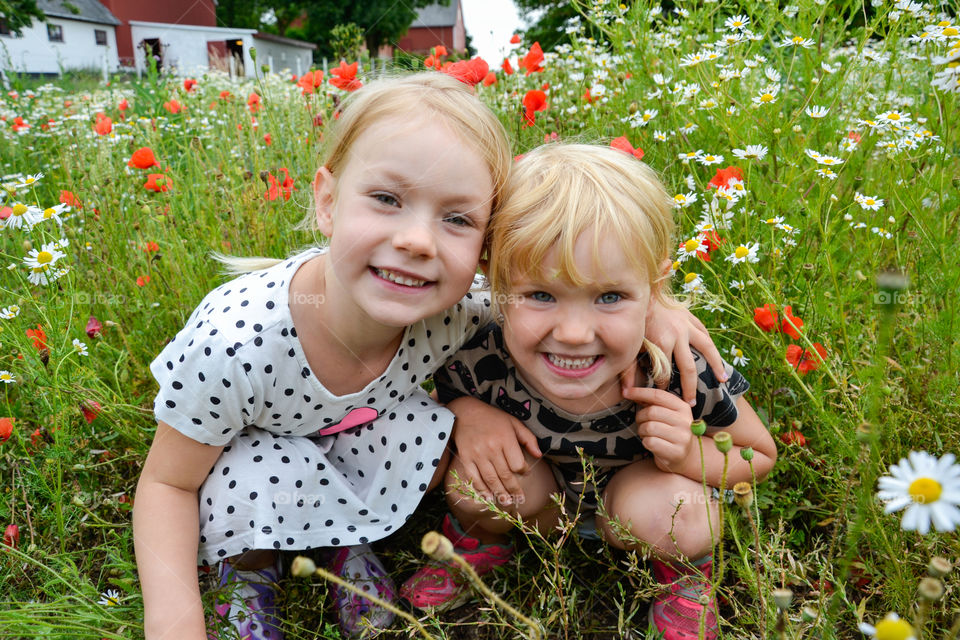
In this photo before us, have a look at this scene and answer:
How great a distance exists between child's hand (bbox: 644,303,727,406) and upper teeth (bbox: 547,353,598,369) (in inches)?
6.8

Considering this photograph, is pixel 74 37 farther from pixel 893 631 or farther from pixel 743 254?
pixel 893 631

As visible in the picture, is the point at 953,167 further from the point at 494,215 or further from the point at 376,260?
the point at 376,260

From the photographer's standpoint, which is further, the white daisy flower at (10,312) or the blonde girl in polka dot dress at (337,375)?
the white daisy flower at (10,312)

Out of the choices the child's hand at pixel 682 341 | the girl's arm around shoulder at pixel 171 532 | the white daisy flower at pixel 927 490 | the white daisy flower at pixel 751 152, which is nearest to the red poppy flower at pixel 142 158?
the girl's arm around shoulder at pixel 171 532

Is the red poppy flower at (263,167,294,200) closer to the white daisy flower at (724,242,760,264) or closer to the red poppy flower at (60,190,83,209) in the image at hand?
the red poppy flower at (60,190,83,209)

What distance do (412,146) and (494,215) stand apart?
21cm

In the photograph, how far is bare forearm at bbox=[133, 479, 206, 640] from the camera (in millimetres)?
1213

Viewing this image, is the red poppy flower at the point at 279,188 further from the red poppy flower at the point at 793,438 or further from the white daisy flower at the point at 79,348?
the red poppy flower at the point at 793,438

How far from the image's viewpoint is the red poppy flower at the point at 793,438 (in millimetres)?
1470

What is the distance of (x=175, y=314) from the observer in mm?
1978

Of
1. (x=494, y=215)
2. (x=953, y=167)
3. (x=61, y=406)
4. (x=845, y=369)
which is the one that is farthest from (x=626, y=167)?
(x=953, y=167)

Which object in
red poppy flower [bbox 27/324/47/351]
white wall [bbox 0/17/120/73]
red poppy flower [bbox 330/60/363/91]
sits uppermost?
white wall [bbox 0/17/120/73]

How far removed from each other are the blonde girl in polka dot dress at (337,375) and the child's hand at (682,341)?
1.31 ft

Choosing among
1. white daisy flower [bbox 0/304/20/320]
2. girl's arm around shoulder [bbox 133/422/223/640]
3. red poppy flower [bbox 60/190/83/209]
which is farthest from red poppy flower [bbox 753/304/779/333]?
red poppy flower [bbox 60/190/83/209]
